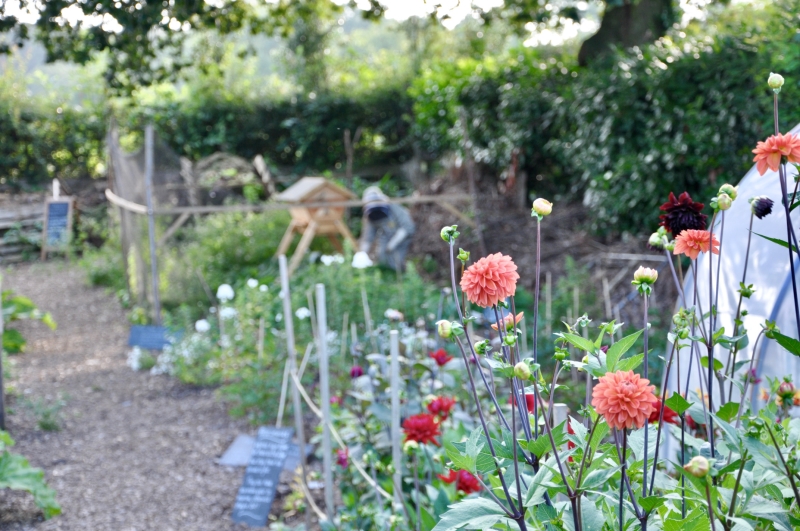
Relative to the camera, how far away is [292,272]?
24.0 ft

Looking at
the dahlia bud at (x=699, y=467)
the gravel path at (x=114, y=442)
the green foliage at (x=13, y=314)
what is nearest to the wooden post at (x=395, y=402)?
the dahlia bud at (x=699, y=467)

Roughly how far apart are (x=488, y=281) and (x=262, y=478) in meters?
2.64

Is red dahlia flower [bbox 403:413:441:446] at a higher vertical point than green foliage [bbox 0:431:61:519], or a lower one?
higher

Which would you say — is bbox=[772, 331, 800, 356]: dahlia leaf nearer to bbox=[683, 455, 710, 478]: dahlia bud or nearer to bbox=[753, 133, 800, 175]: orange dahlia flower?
bbox=[753, 133, 800, 175]: orange dahlia flower

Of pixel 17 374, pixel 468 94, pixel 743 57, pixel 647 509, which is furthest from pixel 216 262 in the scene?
pixel 647 509

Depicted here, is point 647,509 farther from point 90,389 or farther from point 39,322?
point 39,322

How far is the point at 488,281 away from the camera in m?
1.12

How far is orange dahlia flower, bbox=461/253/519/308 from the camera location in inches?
44.1

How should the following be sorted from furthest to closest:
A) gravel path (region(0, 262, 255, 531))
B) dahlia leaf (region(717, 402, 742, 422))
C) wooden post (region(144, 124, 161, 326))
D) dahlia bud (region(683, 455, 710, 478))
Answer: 1. wooden post (region(144, 124, 161, 326))
2. gravel path (region(0, 262, 255, 531))
3. dahlia leaf (region(717, 402, 742, 422))
4. dahlia bud (region(683, 455, 710, 478))

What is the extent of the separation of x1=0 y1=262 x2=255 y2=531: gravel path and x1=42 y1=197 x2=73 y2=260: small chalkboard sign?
4.38 m

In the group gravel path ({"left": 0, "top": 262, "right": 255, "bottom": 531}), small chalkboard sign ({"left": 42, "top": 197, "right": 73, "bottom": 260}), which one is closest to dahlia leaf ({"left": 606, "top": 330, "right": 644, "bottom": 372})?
gravel path ({"left": 0, "top": 262, "right": 255, "bottom": 531})

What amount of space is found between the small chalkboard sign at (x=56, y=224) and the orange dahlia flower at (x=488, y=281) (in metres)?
11.2

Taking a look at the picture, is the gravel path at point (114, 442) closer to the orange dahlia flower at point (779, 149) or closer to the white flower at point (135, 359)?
the white flower at point (135, 359)

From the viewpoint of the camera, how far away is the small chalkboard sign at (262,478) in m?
3.43
